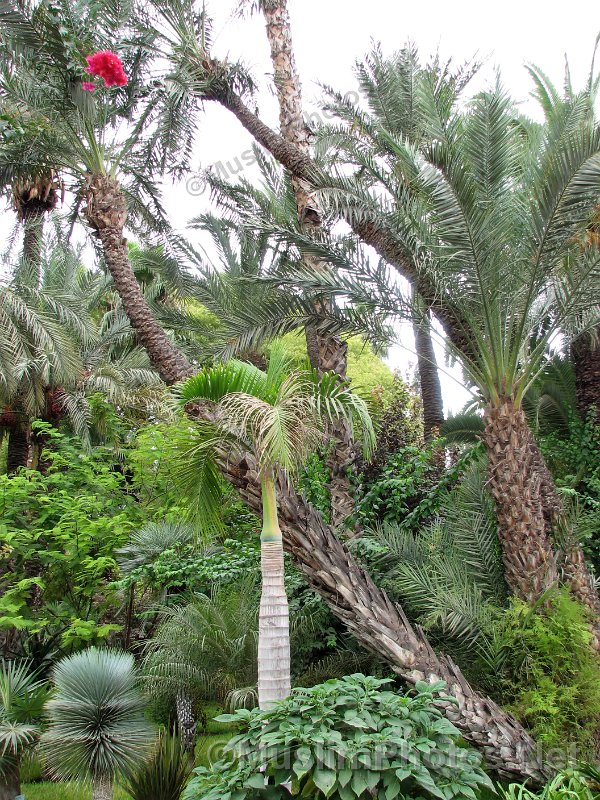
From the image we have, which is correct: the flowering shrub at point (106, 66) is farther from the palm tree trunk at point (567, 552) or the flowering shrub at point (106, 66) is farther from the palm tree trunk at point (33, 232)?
the palm tree trunk at point (33, 232)

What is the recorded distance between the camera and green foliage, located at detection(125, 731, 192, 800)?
617cm

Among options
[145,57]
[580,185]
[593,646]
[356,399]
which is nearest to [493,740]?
[593,646]

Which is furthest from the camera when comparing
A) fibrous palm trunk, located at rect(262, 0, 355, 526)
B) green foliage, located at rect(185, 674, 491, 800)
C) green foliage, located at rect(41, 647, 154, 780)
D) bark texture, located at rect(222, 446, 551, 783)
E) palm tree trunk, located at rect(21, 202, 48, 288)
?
→ palm tree trunk, located at rect(21, 202, 48, 288)

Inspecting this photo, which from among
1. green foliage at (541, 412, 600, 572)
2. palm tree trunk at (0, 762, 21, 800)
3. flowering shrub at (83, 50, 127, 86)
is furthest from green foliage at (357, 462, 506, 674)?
flowering shrub at (83, 50, 127, 86)

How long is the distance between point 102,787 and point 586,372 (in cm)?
790

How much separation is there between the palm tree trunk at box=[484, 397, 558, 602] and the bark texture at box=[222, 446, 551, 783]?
3.72 ft

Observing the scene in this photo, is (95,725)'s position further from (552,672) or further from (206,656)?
(552,672)

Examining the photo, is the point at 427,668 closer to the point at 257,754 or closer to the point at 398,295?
the point at 257,754

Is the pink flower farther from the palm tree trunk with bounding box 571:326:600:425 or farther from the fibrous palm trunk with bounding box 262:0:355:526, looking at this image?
the palm tree trunk with bounding box 571:326:600:425

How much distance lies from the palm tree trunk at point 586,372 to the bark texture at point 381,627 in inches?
182

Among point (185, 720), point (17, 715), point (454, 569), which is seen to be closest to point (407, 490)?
point (454, 569)

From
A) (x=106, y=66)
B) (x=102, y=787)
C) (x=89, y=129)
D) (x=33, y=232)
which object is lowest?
(x=102, y=787)

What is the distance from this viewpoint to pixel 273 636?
5754 millimetres

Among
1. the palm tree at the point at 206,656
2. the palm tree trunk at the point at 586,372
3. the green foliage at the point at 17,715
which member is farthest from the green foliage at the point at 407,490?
the green foliage at the point at 17,715
